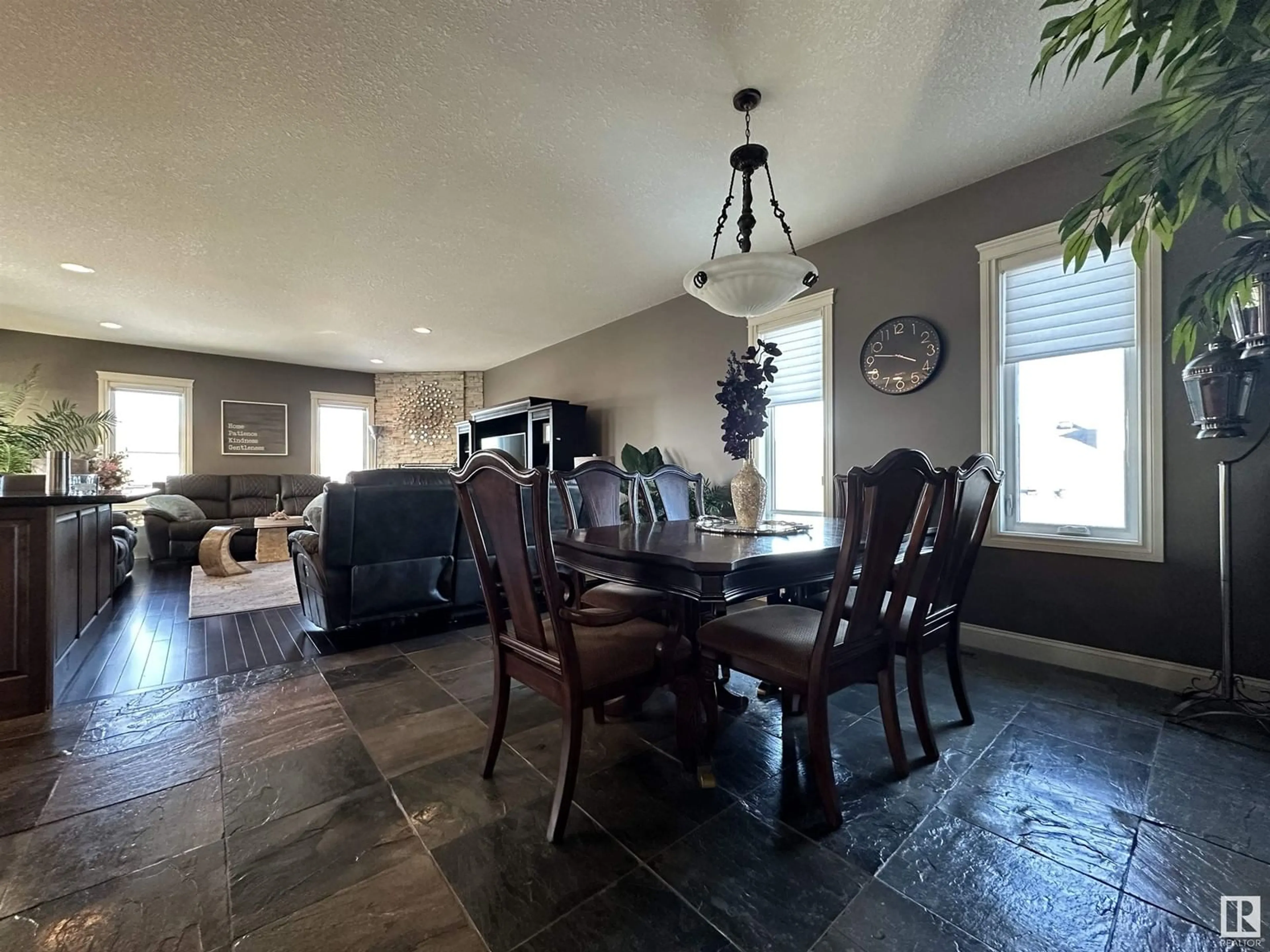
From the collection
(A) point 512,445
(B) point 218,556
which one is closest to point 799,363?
(A) point 512,445

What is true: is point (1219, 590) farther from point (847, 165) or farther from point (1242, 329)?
point (847, 165)

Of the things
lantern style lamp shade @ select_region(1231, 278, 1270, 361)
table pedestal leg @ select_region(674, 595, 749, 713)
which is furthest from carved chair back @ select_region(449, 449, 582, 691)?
lantern style lamp shade @ select_region(1231, 278, 1270, 361)

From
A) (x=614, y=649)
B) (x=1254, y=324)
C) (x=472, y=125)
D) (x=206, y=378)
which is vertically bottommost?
(x=614, y=649)

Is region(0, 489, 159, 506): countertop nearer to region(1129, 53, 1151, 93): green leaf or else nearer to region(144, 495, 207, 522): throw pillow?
region(1129, 53, 1151, 93): green leaf

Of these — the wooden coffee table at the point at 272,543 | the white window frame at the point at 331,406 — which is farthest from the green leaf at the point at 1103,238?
the white window frame at the point at 331,406

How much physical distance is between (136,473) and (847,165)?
8.38m

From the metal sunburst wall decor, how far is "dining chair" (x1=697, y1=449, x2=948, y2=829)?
725 centimetres

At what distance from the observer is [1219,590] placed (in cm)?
218

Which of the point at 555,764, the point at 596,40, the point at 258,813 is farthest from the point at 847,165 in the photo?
the point at 258,813

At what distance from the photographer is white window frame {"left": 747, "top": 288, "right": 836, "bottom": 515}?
3549mm

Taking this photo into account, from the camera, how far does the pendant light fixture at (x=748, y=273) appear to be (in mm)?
2051

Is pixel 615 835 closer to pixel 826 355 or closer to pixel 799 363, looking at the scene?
pixel 826 355

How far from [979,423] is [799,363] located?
1.35 meters

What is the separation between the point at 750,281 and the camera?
6.85ft
